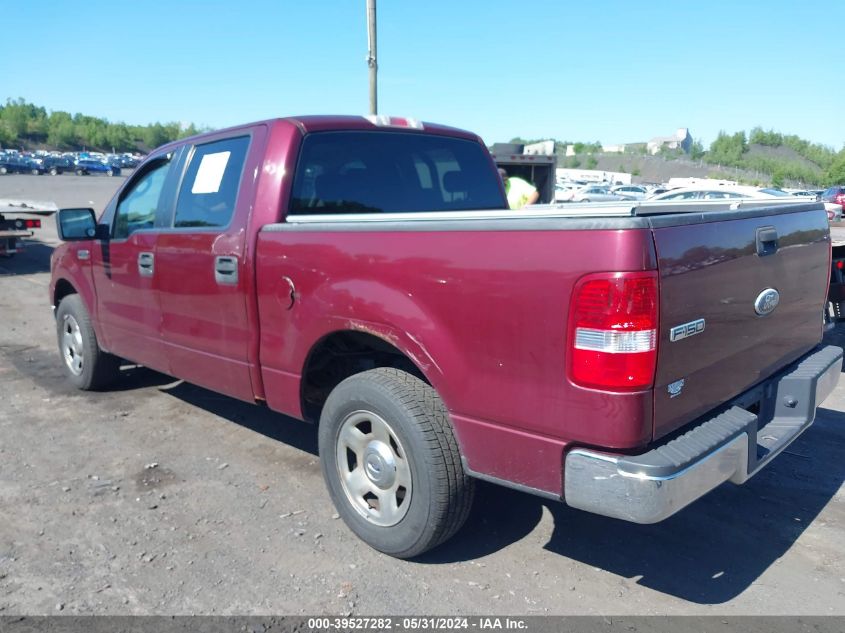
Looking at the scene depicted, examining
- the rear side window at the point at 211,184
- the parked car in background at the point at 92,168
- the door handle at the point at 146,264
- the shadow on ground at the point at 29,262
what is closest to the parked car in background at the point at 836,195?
the shadow on ground at the point at 29,262

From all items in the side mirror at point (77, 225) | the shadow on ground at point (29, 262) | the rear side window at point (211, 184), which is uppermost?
the rear side window at point (211, 184)

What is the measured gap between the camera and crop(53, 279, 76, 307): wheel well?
19.2ft

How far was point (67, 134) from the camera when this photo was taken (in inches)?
4530

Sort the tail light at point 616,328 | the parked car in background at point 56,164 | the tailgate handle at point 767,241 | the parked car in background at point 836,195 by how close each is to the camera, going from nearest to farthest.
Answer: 1. the tail light at point 616,328
2. the tailgate handle at point 767,241
3. the parked car in background at point 836,195
4. the parked car in background at point 56,164

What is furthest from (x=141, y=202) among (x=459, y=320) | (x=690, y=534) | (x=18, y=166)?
(x=18, y=166)

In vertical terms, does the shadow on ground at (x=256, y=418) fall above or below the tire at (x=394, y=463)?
below

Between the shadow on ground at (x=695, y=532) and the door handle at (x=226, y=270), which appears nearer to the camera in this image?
the shadow on ground at (x=695, y=532)

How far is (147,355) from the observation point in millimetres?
4730

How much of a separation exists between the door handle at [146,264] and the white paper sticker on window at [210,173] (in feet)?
1.80

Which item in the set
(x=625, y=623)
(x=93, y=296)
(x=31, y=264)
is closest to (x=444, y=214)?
(x=625, y=623)

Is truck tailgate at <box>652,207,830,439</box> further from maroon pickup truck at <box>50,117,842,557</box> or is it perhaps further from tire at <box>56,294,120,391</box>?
tire at <box>56,294,120,391</box>

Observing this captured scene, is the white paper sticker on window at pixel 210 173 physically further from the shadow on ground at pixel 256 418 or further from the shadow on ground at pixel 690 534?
the shadow on ground at pixel 690 534

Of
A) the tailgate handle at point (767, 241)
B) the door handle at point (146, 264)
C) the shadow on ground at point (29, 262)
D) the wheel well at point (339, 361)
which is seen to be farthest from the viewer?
the shadow on ground at point (29, 262)

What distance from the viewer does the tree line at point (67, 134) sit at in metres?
111
